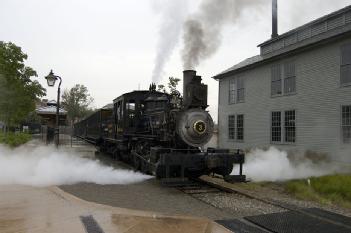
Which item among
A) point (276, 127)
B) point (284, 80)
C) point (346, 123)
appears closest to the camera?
point (346, 123)

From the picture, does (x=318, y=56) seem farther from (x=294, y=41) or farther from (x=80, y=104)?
(x=80, y=104)

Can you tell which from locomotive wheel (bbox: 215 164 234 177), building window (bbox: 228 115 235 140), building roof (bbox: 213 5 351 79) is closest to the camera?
locomotive wheel (bbox: 215 164 234 177)

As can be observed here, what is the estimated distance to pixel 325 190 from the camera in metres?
10.7

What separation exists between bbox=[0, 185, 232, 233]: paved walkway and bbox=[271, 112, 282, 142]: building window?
13.9 m

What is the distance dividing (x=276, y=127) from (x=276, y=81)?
7.90ft

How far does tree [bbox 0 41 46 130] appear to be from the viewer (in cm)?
2386

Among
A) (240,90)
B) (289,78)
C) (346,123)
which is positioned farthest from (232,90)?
(346,123)

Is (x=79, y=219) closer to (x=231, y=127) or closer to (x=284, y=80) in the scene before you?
(x=284, y=80)

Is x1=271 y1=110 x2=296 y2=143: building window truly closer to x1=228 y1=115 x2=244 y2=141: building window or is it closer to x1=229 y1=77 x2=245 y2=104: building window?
x1=228 y1=115 x2=244 y2=141: building window

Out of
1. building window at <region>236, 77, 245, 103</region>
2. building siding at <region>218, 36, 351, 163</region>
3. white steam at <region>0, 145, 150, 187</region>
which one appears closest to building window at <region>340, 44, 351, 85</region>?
building siding at <region>218, 36, 351, 163</region>

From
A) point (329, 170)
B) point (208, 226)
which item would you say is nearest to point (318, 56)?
point (329, 170)

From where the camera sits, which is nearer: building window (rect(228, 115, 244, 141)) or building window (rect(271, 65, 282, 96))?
building window (rect(271, 65, 282, 96))

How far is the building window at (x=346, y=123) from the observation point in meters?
16.0

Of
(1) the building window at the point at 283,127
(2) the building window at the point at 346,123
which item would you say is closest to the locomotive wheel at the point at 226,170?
(2) the building window at the point at 346,123
